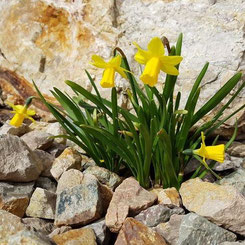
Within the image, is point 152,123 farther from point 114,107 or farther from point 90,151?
point 90,151

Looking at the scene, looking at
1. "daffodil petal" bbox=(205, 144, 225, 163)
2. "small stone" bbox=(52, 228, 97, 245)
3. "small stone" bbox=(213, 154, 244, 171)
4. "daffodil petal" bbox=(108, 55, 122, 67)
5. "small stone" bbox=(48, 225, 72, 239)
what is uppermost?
"daffodil petal" bbox=(108, 55, 122, 67)

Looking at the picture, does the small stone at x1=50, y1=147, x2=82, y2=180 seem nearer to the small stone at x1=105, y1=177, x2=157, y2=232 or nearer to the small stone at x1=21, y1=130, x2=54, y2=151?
the small stone at x1=21, y1=130, x2=54, y2=151

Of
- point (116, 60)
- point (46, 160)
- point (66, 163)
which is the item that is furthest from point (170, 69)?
point (46, 160)

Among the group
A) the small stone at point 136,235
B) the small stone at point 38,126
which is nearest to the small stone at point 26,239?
the small stone at point 136,235

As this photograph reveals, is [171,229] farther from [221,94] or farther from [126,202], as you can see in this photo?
[221,94]

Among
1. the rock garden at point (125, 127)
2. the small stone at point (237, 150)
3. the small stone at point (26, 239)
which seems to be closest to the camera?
the small stone at point (26, 239)

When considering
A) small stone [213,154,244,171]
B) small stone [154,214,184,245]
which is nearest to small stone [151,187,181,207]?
small stone [154,214,184,245]

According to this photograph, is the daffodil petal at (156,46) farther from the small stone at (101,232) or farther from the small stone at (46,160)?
the small stone at (46,160)
